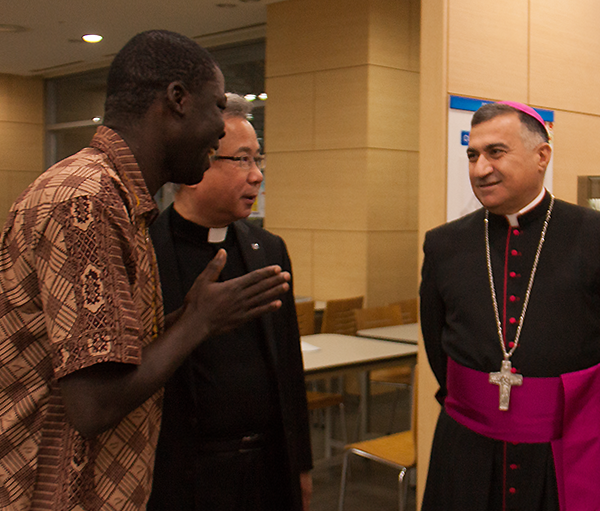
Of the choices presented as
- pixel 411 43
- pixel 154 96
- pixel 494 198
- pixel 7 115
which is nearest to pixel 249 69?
pixel 411 43

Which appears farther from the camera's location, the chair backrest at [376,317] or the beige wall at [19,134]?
the beige wall at [19,134]

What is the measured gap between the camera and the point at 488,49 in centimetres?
300

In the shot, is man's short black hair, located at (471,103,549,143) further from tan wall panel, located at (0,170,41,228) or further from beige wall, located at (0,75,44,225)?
tan wall panel, located at (0,170,41,228)

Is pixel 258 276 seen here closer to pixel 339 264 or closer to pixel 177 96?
pixel 177 96

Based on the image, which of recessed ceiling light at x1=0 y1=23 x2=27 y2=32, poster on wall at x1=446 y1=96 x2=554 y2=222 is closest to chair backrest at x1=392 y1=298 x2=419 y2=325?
poster on wall at x1=446 y1=96 x2=554 y2=222

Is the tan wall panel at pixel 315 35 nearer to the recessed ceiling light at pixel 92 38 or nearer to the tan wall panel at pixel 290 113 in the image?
the tan wall panel at pixel 290 113

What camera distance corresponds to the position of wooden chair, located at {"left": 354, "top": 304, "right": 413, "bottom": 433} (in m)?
5.54

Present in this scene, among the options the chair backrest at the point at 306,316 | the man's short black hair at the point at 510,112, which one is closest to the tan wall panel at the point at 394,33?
the chair backrest at the point at 306,316

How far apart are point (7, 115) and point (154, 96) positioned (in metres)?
13.1

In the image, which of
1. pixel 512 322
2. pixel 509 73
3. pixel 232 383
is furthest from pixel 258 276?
pixel 509 73

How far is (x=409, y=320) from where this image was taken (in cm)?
687

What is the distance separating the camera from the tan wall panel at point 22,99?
509 inches

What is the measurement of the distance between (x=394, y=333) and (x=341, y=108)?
3.04 meters

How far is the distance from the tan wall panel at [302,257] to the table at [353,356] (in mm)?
2678
